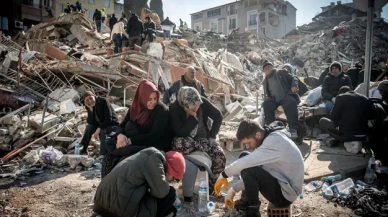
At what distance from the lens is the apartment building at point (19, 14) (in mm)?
23609

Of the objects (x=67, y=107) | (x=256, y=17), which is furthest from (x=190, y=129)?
(x=256, y=17)

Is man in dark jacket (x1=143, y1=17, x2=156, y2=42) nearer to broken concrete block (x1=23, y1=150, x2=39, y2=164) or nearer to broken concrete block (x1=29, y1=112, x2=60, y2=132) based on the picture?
broken concrete block (x1=29, y1=112, x2=60, y2=132)

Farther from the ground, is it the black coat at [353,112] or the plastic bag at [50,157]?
the black coat at [353,112]

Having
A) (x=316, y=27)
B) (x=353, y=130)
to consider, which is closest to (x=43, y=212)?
(x=353, y=130)

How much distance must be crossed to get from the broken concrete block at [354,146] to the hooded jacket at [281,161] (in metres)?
2.64

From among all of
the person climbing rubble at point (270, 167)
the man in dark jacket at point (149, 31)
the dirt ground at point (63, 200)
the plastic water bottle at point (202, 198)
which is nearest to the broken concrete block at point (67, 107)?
the dirt ground at point (63, 200)

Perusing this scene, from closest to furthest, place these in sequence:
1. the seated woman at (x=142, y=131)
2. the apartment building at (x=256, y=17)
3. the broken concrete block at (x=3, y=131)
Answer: the seated woman at (x=142, y=131), the broken concrete block at (x=3, y=131), the apartment building at (x=256, y=17)

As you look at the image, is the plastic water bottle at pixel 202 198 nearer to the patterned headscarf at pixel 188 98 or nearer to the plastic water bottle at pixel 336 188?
the patterned headscarf at pixel 188 98

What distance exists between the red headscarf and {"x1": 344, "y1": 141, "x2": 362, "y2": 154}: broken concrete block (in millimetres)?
3505

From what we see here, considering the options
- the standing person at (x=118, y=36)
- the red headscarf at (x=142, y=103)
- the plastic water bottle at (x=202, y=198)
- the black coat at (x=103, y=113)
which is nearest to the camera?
the plastic water bottle at (x=202, y=198)

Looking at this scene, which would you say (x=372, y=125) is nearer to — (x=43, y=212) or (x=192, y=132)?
(x=192, y=132)

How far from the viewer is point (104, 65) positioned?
9555 millimetres

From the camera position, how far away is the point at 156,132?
3336mm

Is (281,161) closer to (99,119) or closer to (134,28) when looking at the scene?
(99,119)
